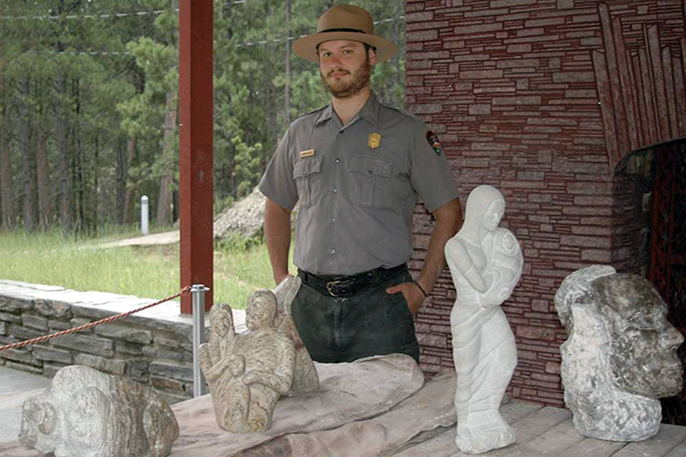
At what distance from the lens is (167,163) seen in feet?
45.4

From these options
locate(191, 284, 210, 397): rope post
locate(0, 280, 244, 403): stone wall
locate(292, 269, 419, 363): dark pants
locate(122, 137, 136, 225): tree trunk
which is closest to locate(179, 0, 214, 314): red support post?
locate(0, 280, 244, 403): stone wall

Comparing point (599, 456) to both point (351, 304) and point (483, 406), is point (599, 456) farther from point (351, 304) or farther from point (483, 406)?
point (351, 304)

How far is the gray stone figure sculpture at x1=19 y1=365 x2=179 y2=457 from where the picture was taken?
2410 mm

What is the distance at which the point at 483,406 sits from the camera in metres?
2.71

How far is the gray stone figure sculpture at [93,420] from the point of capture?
2410 millimetres

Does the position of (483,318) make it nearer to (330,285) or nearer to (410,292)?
(410,292)

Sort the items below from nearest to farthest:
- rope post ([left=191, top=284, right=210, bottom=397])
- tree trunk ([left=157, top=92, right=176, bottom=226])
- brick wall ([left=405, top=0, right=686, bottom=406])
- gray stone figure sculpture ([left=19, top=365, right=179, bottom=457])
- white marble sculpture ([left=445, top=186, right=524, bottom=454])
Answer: gray stone figure sculpture ([left=19, top=365, right=179, bottom=457])
white marble sculpture ([left=445, top=186, right=524, bottom=454])
brick wall ([left=405, top=0, right=686, bottom=406])
rope post ([left=191, top=284, right=210, bottom=397])
tree trunk ([left=157, top=92, right=176, bottom=226])

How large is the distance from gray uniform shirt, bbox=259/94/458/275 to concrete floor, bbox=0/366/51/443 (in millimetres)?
2709

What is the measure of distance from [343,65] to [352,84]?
0.09 metres

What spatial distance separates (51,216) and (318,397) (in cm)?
1521

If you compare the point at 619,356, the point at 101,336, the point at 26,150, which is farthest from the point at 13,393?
the point at 26,150

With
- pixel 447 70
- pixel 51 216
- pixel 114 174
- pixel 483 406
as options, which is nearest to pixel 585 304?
pixel 483 406

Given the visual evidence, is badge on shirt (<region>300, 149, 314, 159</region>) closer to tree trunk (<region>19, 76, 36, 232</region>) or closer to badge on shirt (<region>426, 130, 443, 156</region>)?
badge on shirt (<region>426, 130, 443, 156</region>)

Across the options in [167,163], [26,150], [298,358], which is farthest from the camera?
[26,150]
